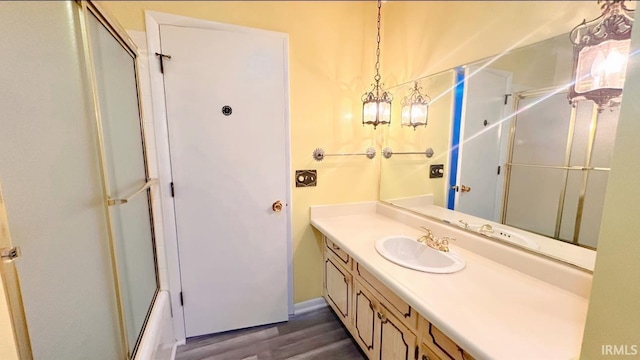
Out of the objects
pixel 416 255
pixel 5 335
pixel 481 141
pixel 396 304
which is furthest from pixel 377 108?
pixel 5 335

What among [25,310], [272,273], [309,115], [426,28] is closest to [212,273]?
[272,273]

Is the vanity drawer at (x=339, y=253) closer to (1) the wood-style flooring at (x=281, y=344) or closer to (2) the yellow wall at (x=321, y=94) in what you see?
(2) the yellow wall at (x=321, y=94)

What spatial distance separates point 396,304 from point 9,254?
49.7 inches

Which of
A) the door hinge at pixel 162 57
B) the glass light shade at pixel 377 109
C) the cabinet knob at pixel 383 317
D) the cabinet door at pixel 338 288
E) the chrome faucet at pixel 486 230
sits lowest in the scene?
the cabinet door at pixel 338 288

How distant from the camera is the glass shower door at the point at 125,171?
0.98 meters

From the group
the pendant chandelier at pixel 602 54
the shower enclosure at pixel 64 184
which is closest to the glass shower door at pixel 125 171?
the shower enclosure at pixel 64 184

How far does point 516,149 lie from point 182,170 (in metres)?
1.86

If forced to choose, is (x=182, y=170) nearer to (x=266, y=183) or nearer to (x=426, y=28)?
(x=266, y=183)

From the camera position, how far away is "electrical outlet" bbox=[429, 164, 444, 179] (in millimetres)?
1641

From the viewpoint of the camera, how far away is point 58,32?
71 centimetres

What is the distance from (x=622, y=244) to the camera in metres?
0.53

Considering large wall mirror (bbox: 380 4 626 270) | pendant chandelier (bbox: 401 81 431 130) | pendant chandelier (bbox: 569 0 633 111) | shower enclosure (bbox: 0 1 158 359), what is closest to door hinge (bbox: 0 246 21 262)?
shower enclosure (bbox: 0 1 158 359)

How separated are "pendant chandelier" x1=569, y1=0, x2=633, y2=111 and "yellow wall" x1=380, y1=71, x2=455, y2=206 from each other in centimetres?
59

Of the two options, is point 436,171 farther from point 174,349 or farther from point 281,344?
point 174,349
